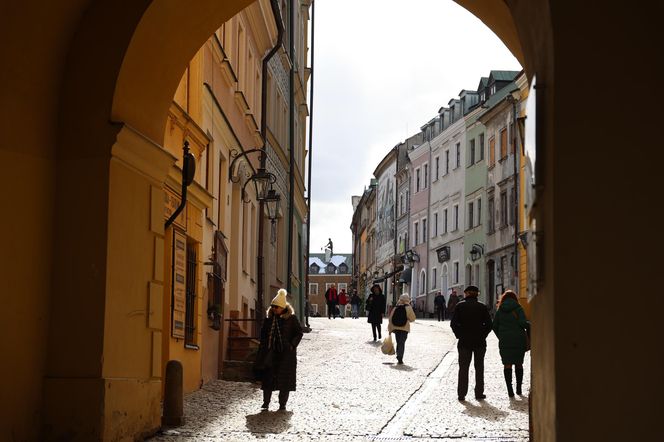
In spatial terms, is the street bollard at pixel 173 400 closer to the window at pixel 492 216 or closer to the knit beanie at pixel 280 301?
the knit beanie at pixel 280 301

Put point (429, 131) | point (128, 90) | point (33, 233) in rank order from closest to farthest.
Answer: point (33, 233) → point (128, 90) → point (429, 131)

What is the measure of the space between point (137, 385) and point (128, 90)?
275 centimetres

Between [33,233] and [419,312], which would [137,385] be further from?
[419,312]

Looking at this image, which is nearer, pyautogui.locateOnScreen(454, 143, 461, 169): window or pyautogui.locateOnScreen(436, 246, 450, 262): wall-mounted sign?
pyautogui.locateOnScreen(454, 143, 461, 169): window

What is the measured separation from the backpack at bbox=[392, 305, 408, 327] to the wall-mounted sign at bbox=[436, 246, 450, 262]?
36.5 m

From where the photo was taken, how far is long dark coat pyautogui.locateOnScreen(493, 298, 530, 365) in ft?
55.9

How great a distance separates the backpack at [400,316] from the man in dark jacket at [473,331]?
21.7 feet

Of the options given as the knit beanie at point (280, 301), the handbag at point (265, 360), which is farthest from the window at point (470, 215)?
the handbag at point (265, 360)

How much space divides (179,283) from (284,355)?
163 centimetres

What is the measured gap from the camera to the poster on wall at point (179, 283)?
51.3 feet

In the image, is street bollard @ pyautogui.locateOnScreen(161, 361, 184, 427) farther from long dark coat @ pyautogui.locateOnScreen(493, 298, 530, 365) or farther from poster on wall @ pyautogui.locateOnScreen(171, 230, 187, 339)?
long dark coat @ pyautogui.locateOnScreen(493, 298, 530, 365)

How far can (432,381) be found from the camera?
2014cm

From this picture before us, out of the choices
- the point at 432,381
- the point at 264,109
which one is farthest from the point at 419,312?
the point at 432,381

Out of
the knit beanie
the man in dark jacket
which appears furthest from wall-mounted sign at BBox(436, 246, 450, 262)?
the knit beanie
